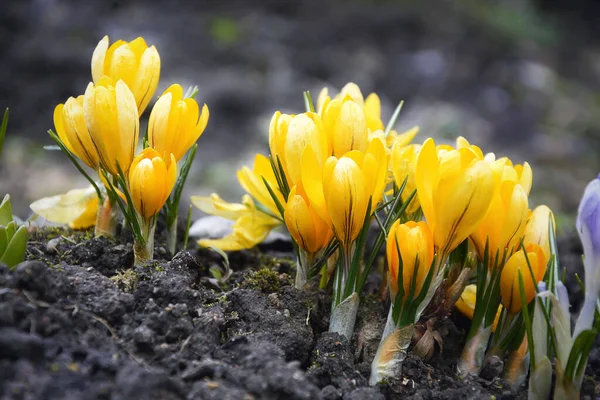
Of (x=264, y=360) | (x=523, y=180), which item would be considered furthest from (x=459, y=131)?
(x=264, y=360)

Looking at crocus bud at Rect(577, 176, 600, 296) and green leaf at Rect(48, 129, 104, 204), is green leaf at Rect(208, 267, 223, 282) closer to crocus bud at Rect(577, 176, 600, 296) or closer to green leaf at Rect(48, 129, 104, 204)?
green leaf at Rect(48, 129, 104, 204)

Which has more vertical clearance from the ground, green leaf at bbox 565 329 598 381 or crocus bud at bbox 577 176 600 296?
crocus bud at bbox 577 176 600 296

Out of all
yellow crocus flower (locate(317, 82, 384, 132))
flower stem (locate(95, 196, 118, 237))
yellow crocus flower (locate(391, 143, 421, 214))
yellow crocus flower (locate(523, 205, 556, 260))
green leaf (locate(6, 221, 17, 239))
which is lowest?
green leaf (locate(6, 221, 17, 239))

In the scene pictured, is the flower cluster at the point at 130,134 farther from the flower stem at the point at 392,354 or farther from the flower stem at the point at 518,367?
the flower stem at the point at 518,367

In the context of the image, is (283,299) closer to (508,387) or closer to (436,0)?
(508,387)

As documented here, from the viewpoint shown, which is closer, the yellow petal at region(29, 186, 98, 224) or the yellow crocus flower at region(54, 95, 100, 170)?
the yellow crocus flower at region(54, 95, 100, 170)

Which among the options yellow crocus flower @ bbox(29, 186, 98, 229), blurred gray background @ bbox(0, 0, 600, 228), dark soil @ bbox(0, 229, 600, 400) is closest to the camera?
dark soil @ bbox(0, 229, 600, 400)

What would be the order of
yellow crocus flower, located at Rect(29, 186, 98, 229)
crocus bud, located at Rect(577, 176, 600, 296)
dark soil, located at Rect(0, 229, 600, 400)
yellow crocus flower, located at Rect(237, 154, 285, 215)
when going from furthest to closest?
yellow crocus flower, located at Rect(29, 186, 98, 229) < yellow crocus flower, located at Rect(237, 154, 285, 215) < crocus bud, located at Rect(577, 176, 600, 296) < dark soil, located at Rect(0, 229, 600, 400)

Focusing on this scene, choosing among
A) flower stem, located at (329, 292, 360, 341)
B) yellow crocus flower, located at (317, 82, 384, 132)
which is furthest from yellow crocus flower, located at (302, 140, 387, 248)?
yellow crocus flower, located at (317, 82, 384, 132)
